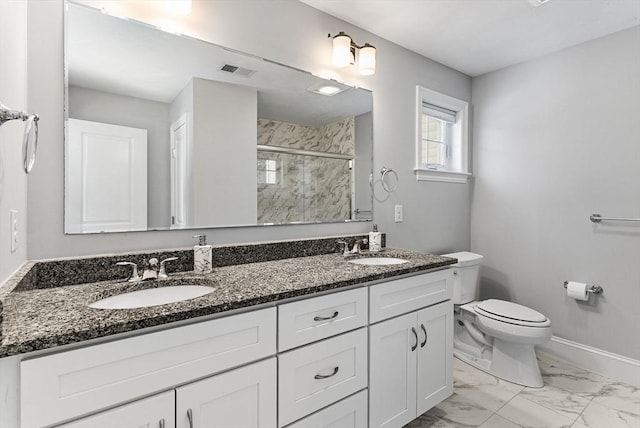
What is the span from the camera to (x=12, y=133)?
973 millimetres

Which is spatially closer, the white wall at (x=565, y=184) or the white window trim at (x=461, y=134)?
the white wall at (x=565, y=184)

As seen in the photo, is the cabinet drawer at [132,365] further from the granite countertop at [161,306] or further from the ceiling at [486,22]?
the ceiling at [486,22]

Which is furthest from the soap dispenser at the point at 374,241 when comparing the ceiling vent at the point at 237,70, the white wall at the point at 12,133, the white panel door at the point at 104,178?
the white wall at the point at 12,133

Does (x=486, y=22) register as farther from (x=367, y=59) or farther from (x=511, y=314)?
(x=511, y=314)

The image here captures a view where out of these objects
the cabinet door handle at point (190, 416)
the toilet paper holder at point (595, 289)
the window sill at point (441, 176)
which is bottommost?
the cabinet door handle at point (190, 416)

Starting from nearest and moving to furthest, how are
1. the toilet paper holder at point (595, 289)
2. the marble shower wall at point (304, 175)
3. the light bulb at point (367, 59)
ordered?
the marble shower wall at point (304, 175) → the light bulb at point (367, 59) → the toilet paper holder at point (595, 289)

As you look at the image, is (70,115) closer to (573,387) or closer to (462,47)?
(462,47)

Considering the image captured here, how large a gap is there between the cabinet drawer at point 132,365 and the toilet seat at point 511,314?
5.73 feet

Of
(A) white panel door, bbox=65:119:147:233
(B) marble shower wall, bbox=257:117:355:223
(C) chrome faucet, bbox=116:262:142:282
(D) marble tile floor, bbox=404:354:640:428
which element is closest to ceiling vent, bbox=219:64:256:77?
(B) marble shower wall, bbox=257:117:355:223

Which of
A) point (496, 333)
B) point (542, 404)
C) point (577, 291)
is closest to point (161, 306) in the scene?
point (496, 333)

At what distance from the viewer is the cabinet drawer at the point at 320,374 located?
112cm

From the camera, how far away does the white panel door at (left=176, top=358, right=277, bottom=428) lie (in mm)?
916

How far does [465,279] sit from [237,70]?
2.14 m

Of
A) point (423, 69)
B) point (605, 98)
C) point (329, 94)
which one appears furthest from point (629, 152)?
point (329, 94)
